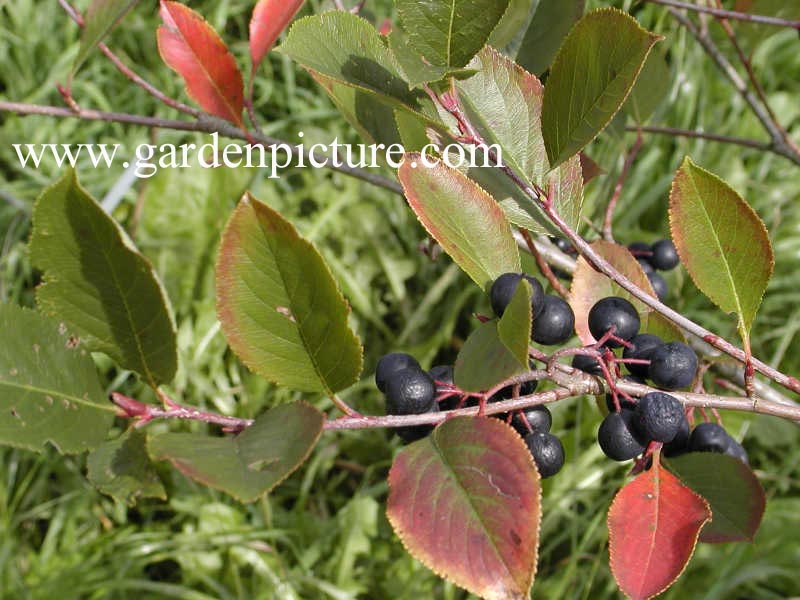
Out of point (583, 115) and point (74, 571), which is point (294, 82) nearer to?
point (74, 571)

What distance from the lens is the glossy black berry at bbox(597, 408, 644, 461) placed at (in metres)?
0.60

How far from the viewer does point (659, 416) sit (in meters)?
0.58

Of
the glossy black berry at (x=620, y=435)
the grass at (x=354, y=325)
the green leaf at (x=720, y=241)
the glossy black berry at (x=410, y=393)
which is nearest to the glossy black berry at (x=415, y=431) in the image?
the glossy black berry at (x=410, y=393)

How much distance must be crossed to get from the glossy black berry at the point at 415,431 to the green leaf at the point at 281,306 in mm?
54

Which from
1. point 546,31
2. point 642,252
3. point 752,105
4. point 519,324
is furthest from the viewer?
point 752,105

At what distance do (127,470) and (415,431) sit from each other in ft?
0.63

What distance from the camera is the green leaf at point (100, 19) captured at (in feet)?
2.47

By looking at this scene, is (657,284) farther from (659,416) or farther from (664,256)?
(659,416)

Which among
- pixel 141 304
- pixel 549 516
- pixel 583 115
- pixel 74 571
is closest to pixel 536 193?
pixel 583 115

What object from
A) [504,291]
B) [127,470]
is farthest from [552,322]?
[127,470]

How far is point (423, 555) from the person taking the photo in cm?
49

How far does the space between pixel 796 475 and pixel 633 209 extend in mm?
684

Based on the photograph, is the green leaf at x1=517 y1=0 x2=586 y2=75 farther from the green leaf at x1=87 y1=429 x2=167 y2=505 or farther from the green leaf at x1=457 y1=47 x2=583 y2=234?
the green leaf at x1=87 y1=429 x2=167 y2=505

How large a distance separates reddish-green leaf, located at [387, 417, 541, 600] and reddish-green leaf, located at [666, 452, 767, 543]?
0.26 meters
